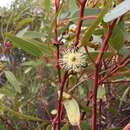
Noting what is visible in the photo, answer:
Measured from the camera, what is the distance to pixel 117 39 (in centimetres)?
90

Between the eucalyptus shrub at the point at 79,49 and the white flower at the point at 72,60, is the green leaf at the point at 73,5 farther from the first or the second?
the white flower at the point at 72,60

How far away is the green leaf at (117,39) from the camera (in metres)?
0.88

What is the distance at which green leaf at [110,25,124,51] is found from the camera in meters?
0.88

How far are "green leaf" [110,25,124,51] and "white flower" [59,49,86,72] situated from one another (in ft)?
0.24

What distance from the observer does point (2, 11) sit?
3770 mm

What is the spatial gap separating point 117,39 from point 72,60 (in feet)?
0.35

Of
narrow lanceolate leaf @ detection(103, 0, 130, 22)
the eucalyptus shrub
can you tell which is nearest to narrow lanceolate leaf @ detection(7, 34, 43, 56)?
the eucalyptus shrub

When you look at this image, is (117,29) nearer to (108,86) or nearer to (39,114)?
(108,86)

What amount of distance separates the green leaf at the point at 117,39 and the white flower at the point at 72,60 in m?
0.07

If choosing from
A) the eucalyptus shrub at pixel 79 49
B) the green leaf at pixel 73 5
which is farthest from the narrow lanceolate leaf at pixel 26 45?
the green leaf at pixel 73 5

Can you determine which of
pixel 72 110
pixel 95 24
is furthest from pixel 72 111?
pixel 95 24

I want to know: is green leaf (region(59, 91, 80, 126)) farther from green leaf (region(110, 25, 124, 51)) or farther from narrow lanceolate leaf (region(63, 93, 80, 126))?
green leaf (region(110, 25, 124, 51))

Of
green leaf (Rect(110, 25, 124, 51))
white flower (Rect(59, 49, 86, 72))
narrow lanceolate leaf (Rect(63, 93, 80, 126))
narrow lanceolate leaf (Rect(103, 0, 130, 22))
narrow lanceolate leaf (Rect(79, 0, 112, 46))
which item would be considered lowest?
narrow lanceolate leaf (Rect(63, 93, 80, 126))

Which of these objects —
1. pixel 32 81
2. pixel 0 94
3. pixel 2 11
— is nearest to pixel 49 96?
pixel 32 81
